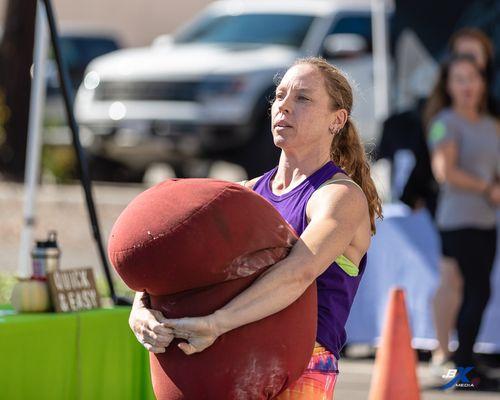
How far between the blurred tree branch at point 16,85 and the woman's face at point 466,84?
9.56 meters

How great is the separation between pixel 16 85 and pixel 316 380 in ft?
44.9

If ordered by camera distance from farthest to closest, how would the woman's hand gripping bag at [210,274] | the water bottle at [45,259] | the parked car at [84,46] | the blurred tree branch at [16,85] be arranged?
the parked car at [84,46], the blurred tree branch at [16,85], the water bottle at [45,259], the woman's hand gripping bag at [210,274]

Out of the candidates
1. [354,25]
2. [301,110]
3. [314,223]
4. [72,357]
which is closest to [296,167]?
[301,110]

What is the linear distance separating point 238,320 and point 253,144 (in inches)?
426

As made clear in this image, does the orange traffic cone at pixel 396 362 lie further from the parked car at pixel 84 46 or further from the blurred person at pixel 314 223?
the parked car at pixel 84 46

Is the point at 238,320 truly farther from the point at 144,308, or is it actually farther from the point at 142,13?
the point at 142,13

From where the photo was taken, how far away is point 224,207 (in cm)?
303

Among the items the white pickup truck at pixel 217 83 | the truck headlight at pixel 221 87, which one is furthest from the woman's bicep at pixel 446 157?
the truck headlight at pixel 221 87

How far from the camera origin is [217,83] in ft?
45.0

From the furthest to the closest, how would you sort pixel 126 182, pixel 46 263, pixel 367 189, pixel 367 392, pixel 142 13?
pixel 142 13
pixel 126 182
pixel 367 392
pixel 46 263
pixel 367 189

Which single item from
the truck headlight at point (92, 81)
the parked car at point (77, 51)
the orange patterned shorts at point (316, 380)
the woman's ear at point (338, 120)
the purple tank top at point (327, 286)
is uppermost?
the woman's ear at point (338, 120)

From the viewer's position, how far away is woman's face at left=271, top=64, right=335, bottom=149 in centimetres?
340

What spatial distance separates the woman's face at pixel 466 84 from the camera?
7262 mm

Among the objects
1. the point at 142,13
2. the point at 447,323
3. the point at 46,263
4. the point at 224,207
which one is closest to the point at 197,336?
the point at 224,207
